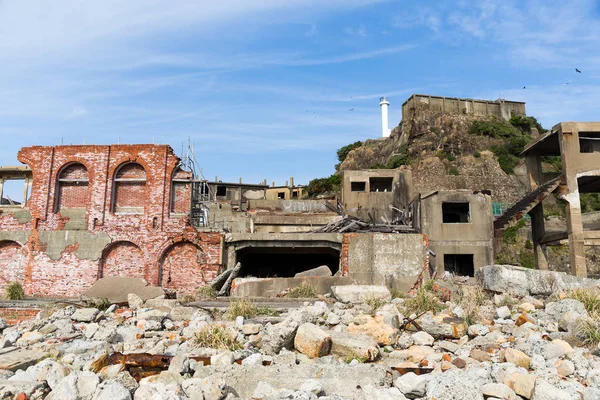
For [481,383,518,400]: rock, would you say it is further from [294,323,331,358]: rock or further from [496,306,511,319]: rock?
[496,306,511,319]: rock

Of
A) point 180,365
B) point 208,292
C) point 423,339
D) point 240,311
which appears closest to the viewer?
point 180,365

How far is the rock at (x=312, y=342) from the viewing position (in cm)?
731

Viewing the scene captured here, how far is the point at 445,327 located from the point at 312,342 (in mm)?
2643

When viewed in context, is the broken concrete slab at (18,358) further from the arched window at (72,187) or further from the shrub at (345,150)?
the shrub at (345,150)

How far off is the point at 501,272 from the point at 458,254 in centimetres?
1355

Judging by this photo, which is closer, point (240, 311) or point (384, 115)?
point (240, 311)

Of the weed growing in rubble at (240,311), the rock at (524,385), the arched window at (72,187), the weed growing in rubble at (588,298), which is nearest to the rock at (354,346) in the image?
the rock at (524,385)

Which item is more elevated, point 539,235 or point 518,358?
point 539,235

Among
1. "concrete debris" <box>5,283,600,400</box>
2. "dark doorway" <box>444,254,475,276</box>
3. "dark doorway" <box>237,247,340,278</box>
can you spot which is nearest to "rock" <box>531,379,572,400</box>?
"concrete debris" <box>5,283,600,400</box>

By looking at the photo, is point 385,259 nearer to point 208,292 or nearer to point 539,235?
point 208,292

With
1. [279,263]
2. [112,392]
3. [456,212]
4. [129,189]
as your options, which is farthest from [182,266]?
[456,212]

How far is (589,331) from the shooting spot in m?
7.43

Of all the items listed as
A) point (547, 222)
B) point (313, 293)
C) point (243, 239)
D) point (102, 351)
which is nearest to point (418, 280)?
point (313, 293)

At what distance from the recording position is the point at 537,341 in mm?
7219
